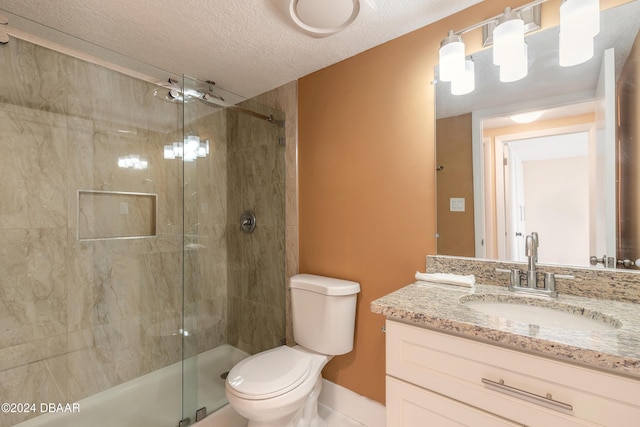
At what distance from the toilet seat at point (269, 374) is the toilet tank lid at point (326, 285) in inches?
14.6

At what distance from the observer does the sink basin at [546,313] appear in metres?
0.90

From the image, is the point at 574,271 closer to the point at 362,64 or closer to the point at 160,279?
the point at 362,64

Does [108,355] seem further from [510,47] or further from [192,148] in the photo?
[510,47]

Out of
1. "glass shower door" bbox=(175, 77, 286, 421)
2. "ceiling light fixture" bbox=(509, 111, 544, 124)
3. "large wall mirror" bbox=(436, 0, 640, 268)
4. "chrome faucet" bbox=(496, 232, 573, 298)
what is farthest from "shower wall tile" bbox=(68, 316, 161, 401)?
"ceiling light fixture" bbox=(509, 111, 544, 124)

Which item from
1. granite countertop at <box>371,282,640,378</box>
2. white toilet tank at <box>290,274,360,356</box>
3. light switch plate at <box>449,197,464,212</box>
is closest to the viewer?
granite countertop at <box>371,282,640,378</box>

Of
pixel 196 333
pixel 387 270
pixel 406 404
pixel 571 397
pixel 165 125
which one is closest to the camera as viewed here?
pixel 571 397

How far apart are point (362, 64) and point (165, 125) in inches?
56.9

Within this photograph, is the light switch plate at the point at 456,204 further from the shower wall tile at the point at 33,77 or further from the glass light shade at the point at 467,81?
the shower wall tile at the point at 33,77

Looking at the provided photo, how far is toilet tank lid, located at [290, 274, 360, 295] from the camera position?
159cm

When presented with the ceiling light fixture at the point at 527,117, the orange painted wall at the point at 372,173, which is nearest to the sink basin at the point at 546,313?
the orange painted wall at the point at 372,173

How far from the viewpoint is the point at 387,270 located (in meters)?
1.59

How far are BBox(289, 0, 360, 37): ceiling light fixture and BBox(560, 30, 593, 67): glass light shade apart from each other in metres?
0.85

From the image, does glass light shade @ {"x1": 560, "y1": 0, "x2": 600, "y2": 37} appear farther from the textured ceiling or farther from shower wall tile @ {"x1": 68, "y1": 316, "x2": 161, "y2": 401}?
shower wall tile @ {"x1": 68, "y1": 316, "x2": 161, "y2": 401}

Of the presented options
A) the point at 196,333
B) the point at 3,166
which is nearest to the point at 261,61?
the point at 3,166
